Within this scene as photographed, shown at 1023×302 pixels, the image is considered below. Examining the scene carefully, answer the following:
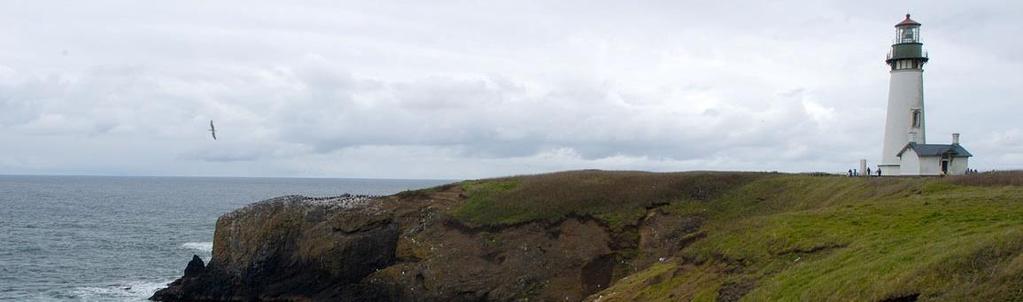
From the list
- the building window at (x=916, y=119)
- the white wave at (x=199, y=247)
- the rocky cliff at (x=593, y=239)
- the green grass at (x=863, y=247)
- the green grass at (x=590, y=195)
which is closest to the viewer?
the green grass at (x=863, y=247)

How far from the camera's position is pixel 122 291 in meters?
59.9

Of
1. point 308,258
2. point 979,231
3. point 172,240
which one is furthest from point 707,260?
point 172,240

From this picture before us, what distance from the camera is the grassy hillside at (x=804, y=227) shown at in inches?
932

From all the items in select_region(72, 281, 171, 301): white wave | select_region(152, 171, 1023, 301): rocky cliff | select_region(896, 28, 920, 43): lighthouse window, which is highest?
select_region(896, 28, 920, 43): lighthouse window

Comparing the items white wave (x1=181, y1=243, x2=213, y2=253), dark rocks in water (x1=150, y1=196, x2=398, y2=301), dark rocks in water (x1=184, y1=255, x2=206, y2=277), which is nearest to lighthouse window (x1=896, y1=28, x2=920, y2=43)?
dark rocks in water (x1=150, y1=196, x2=398, y2=301)

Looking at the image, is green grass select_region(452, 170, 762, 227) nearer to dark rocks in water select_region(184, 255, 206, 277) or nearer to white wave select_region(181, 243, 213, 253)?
dark rocks in water select_region(184, 255, 206, 277)

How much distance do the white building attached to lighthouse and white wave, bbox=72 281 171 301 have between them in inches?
1926

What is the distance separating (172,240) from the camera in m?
92.2

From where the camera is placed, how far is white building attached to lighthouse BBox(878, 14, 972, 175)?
190ft

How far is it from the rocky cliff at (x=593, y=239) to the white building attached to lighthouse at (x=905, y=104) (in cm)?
931

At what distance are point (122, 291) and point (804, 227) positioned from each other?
44688 millimetres

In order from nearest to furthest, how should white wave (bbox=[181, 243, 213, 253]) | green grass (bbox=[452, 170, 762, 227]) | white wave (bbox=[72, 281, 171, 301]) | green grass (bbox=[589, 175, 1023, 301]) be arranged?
green grass (bbox=[589, 175, 1023, 301]) → green grass (bbox=[452, 170, 762, 227]) → white wave (bbox=[72, 281, 171, 301]) → white wave (bbox=[181, 243, 213, 253])

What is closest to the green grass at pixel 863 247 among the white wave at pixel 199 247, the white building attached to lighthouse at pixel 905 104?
the white building attached to lighthouse at pixel 905 104

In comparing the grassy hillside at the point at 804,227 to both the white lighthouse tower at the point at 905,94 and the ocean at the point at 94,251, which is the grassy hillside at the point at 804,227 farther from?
the ocean at the point at 94,251
